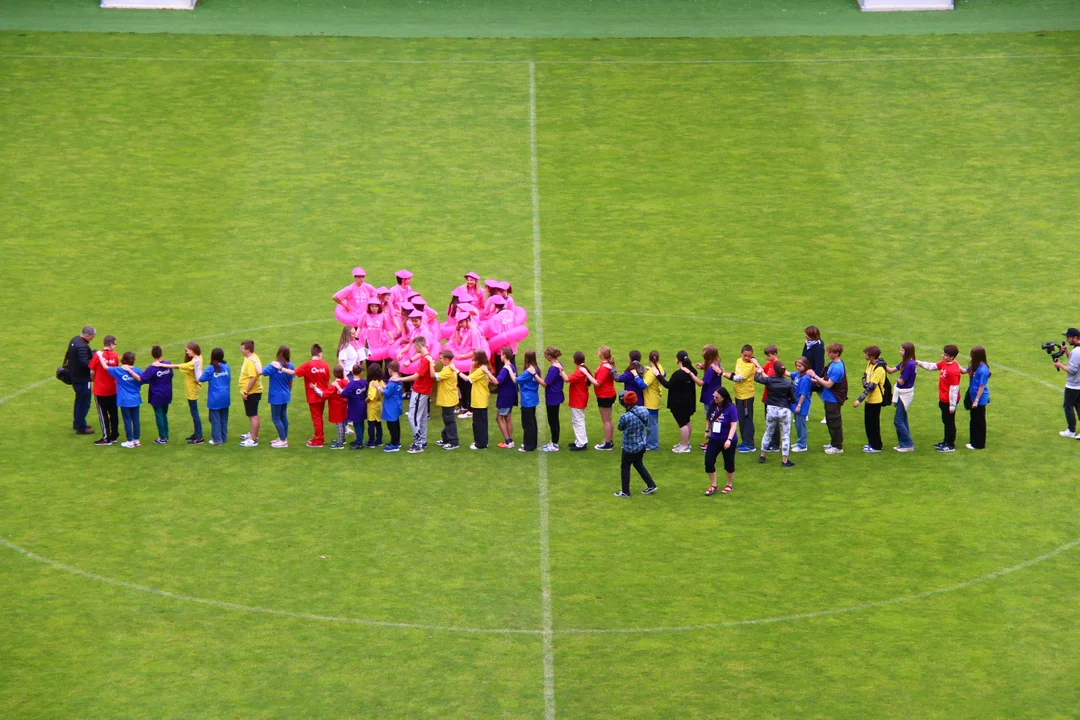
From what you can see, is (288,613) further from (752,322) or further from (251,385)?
(752,322)

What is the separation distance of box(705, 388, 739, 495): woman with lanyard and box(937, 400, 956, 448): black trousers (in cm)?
380

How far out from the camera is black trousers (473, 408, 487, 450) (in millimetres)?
23531

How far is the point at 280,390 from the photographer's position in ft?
76.5

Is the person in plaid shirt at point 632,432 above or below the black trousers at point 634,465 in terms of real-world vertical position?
above

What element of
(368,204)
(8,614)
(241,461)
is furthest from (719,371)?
(368,204)

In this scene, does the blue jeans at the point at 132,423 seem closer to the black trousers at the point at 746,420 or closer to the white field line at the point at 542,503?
the white field line at the point at 542,503

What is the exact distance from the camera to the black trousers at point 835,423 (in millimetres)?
23172

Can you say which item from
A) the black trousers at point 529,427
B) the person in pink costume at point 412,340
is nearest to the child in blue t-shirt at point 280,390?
the person in pink costume at point 412,340

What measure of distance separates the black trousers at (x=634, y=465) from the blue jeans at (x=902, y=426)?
14.1 feet

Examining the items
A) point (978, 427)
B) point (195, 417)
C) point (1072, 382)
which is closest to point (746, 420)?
point (978, 427)

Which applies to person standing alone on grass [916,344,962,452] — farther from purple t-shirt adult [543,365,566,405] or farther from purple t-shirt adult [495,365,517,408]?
purple t-shirt adult [495,365,517,408]

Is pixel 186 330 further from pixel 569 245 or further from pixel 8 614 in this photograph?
pixel 8 614

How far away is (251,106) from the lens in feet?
124

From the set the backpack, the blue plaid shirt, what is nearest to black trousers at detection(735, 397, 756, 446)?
the backpack
